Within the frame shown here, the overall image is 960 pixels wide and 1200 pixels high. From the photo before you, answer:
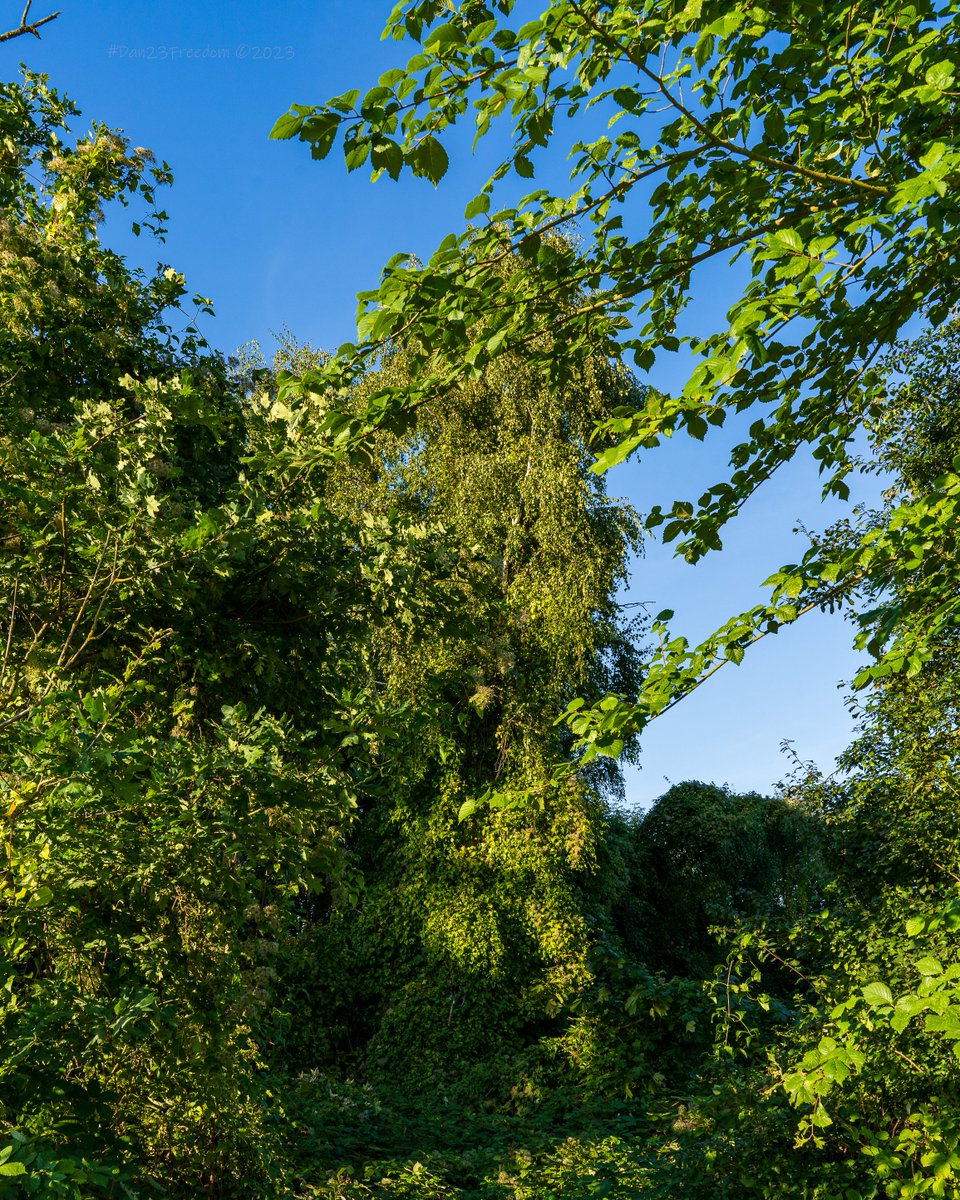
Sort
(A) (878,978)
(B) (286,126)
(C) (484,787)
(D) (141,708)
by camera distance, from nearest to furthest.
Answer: (B) (286,126)
(A) (878,978)
(D) (141,708)
(C) (484,787)

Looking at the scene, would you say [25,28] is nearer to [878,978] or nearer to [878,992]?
[878,992]

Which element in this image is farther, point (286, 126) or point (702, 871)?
point (702, 871)

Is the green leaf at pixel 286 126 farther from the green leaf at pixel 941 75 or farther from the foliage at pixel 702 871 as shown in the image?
the foliage at pixel 702 871

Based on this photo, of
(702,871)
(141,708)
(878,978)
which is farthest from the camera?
(702,871)

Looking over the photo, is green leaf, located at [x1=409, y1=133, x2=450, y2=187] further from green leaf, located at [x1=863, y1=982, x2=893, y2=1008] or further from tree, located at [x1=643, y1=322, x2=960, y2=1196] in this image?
green leaf, located at [x1=863, y1=982, x2=893, y2=1008]

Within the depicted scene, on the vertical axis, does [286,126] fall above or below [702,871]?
above

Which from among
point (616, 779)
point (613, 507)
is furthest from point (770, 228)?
point (616, 779)

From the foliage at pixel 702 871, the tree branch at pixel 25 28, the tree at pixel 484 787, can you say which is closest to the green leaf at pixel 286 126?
the tree branch at pixel 25 28

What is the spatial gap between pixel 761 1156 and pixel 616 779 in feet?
30.4

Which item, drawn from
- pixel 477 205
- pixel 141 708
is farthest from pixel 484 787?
pixel 477 205

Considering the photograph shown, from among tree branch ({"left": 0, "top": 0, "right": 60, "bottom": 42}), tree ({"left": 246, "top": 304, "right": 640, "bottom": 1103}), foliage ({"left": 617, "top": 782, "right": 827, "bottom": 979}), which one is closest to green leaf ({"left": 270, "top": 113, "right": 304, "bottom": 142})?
tree branch ({"left": 0, "top": 0, "right": 60, "bottom": 42})

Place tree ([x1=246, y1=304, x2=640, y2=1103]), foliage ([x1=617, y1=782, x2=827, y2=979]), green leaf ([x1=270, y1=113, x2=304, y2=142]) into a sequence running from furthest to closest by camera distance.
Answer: foliage ([x1=617, y1=782, x2=827, y2=979])
tree ([x1=246, y1=304, x2=640, y2=1103])
green leaf ([x1=270, y1=113, x2=304, y2=142])

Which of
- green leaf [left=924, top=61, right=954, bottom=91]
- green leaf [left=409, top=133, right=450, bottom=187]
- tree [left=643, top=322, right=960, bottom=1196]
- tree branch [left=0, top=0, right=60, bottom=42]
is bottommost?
tree [left=643, top=322, right=960, bottom=1196]

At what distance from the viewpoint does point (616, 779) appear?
1393cm
